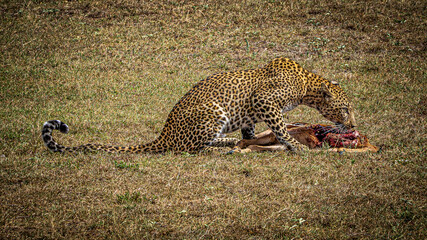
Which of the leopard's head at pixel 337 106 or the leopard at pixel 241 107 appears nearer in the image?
the leopard at pixel 241 107

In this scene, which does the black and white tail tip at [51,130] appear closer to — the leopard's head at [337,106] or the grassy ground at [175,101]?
the grassy ground at [175,101]

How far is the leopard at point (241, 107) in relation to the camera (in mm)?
8164

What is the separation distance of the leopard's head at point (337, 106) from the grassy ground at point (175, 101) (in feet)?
2.62

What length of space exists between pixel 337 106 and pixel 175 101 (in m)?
5.84

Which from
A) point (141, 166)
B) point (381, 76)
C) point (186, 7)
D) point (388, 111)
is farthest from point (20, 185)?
point (186, 7)


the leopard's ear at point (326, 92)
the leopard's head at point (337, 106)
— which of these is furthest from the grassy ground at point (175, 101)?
the leopard's ear at point (326, 92)

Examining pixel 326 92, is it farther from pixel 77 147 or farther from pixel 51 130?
pixel 51 130

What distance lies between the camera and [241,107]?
8.53 meters

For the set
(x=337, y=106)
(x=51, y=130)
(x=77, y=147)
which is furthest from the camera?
(x=337, y=106)

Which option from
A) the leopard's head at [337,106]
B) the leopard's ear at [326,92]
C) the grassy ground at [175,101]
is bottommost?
the grassy ground at [175,101]

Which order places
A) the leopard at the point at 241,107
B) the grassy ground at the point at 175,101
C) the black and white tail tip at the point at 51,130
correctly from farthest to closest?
the leopard at the point at 241,107
the black and white tail tip at the point at 51,130
the grassy ground at the point at 175,101

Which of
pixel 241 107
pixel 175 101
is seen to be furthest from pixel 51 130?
pixel 175 101

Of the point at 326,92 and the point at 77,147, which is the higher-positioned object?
the point at 326,92

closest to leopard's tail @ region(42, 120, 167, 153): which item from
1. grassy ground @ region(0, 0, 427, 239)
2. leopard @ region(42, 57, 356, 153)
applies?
leopard @ region(42, 57, 356, 153)
